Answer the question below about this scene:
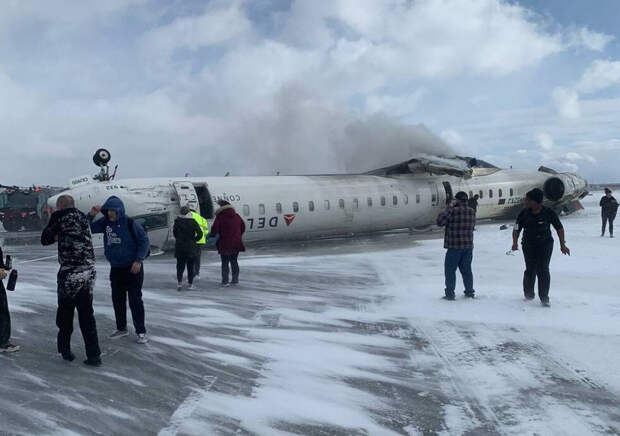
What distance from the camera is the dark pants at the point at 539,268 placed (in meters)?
7.94

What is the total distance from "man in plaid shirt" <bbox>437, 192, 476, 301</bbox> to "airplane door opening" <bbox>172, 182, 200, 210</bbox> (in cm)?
891

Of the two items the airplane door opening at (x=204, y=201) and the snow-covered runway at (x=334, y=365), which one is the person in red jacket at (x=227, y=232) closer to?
the snow-covered runway at (x=334, y=365)

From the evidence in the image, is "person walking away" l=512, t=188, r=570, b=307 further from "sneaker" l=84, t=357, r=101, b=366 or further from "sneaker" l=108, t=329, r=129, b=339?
"sneaker" l=84, t=357, r=101, b=366

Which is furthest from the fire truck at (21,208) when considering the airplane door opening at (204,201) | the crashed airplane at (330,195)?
the airplane door opening at (204,201)

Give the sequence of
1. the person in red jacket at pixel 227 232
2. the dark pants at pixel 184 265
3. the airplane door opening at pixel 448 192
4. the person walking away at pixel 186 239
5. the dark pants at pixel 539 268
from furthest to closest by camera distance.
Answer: the airplane door opening at pixel 448 192 < the person in red jacket at pixel 227 232 < the dark pants at pixel 184 265 < the person walking away at pixel 186 239 < the dark pants at pixel 539 268

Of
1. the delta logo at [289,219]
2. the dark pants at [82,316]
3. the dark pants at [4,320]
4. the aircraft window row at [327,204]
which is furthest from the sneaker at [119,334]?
the delta logo at [289,219]

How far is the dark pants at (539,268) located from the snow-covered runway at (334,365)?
30cm

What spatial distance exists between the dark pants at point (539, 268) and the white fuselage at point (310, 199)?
33.1 feet

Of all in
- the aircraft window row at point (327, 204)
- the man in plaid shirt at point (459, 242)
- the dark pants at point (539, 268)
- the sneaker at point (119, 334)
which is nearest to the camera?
the sneaker at point (119, 334)

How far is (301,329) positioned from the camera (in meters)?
7.05

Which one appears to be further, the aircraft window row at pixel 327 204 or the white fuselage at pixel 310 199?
the aircraft window row at pixel 327 204

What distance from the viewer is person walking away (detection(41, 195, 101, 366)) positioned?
17.7 feet

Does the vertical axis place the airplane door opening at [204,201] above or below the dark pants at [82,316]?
above

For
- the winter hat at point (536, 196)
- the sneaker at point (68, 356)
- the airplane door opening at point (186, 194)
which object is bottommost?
the sneaker at point (68, 356)
